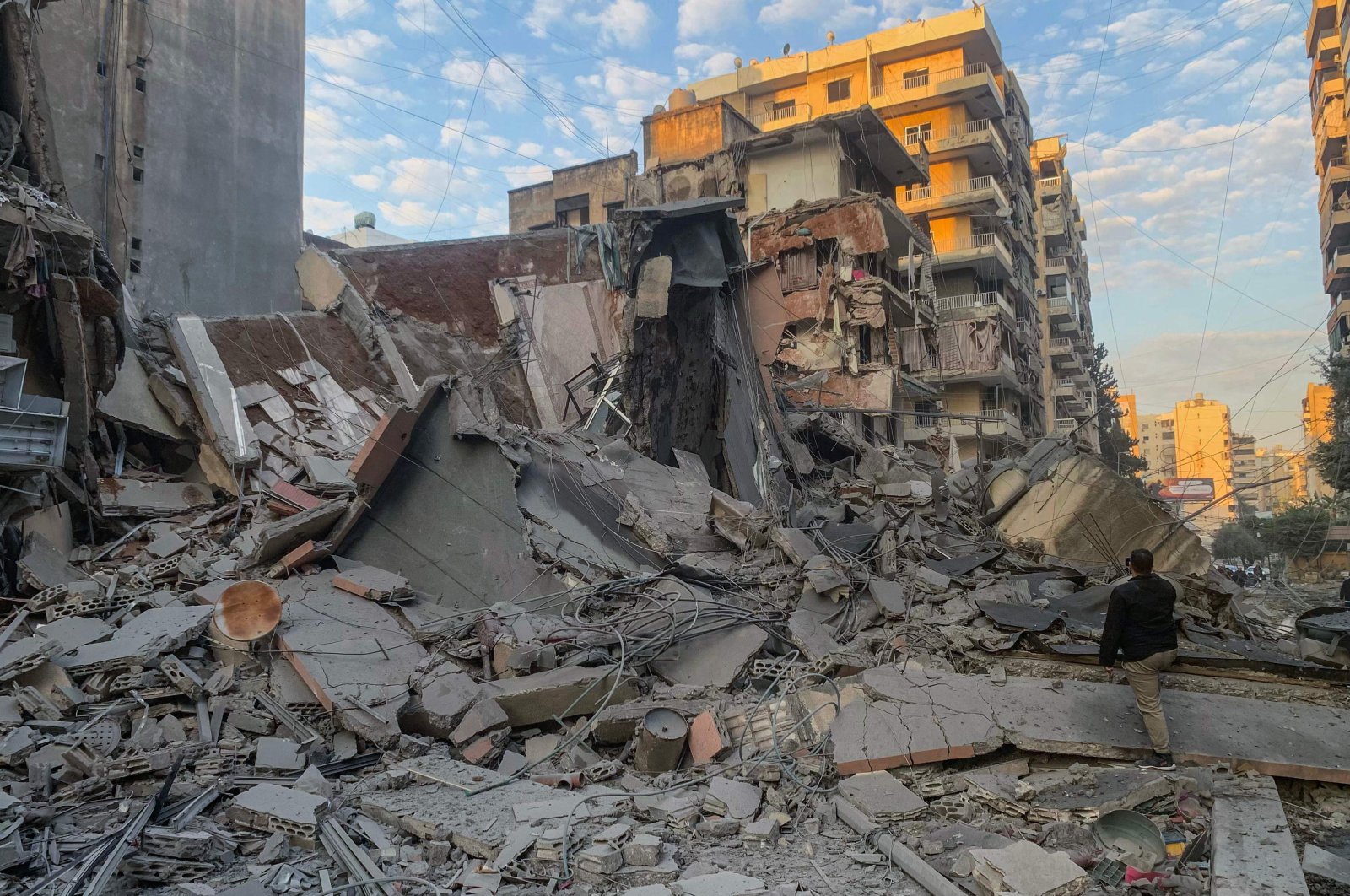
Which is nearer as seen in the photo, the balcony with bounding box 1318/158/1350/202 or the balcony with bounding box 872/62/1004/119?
the balcony with bounding box 1318/158/1350/202

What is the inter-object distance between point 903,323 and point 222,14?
64.8 ft

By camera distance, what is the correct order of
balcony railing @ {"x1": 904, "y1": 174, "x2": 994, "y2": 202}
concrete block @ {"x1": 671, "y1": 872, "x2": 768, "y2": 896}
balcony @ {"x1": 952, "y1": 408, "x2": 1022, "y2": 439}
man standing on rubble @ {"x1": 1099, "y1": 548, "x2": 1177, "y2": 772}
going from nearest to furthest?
concrete block @ {"x1": 671, "y1": 872, "x2": 768, "y2": 896}
man standing on rubble @ {"x1": 1099, "y1": 548, "x2": 1177, "y2": 772}
balcony @ {"x1": 952, "y1": 408, "x2": 1022, "y2": 439}
balcony railing @ {"x1": 904, "y1": 174, "x2": 994, "y2": 202}

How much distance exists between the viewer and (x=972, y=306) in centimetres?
3189

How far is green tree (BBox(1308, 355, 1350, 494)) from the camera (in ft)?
57.3

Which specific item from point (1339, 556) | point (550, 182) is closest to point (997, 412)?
point (1339, 556)

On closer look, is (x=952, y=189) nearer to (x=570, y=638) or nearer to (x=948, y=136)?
(x=948, y=136)

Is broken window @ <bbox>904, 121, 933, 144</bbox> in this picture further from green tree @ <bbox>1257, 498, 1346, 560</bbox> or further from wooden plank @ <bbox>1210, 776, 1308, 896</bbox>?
wooden plank @ <bbox>1210, 776, 1308, 896</bbox>

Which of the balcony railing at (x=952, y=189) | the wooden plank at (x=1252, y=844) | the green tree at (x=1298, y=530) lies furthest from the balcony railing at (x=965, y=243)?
the wooden plank at (x=1252, y=844)

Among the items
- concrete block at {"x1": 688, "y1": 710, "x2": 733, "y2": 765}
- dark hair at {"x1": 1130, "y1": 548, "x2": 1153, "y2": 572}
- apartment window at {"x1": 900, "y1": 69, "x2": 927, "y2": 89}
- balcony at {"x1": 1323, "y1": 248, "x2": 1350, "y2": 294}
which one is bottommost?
concrete block at {"x1": 688, "y1": 710, "x2": 733, "y2": 765}

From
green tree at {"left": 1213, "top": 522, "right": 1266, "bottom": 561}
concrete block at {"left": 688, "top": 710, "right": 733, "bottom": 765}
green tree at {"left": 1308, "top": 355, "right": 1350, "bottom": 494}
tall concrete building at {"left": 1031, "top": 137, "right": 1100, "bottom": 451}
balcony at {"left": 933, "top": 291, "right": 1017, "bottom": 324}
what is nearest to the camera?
concrete block at {"left": 688, "top": 710, "right": 733, "bottom": 765}

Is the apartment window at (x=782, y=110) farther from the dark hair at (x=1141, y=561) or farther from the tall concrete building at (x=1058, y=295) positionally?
the dark hair at (x=1141, y=561)

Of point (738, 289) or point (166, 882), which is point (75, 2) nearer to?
point (738, 289)

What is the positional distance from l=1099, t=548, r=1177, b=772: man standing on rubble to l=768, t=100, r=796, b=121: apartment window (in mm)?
35335

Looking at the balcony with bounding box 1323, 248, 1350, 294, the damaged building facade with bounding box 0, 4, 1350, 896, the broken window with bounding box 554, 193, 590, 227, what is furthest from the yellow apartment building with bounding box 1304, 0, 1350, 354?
the damaged building facade with bounding box 0, 4, 1350, 896
